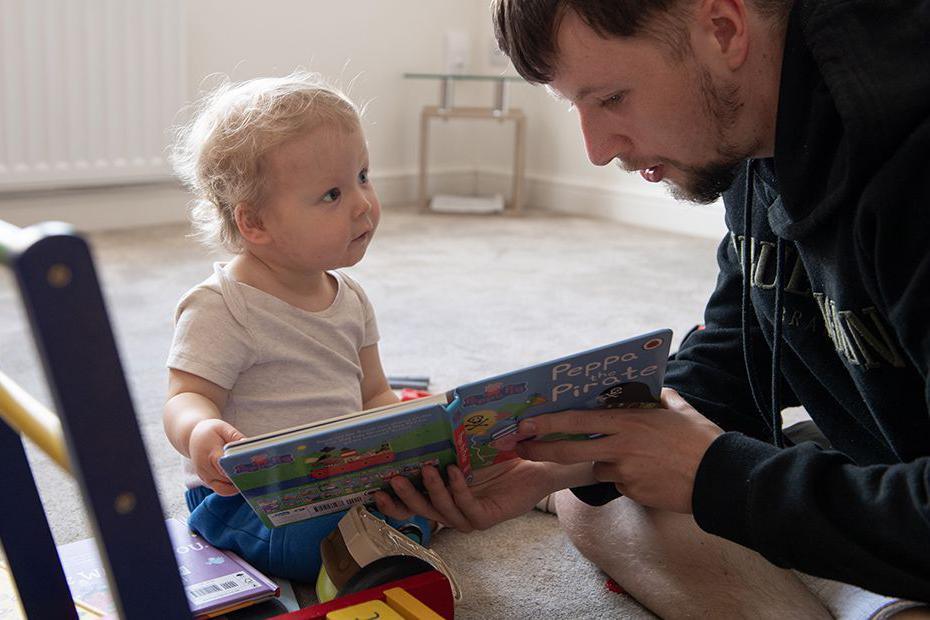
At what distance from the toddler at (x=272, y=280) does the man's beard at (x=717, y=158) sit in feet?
1.20

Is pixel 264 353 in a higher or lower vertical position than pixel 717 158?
lower

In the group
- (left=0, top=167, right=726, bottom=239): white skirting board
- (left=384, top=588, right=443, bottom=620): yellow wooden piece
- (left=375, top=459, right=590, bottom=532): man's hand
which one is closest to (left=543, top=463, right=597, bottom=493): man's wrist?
(left=375, top=459, right=590, bottom=532): man's hand

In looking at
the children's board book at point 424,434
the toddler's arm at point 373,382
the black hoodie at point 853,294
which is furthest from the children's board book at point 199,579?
the black hoodie at point 853,294

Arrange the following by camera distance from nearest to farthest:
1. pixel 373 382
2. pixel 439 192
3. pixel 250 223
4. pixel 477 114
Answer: pixel 250 223 < pixel 373 382 < pixel 477 114 < pixel 439 192

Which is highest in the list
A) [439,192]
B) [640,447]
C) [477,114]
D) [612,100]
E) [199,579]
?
[612,100]

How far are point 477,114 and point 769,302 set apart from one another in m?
2.57

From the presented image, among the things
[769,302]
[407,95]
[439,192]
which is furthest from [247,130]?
[439,192]

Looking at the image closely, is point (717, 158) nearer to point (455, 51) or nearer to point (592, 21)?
point (592, 21)

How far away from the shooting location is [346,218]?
1176 millimetres

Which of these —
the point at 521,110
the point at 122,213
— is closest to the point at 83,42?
the point at 122,213

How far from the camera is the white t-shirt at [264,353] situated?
1.11 meters

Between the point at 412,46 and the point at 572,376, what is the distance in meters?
2.97

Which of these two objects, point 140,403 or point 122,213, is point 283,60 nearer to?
point 122,213

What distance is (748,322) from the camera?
1140 millimetres
